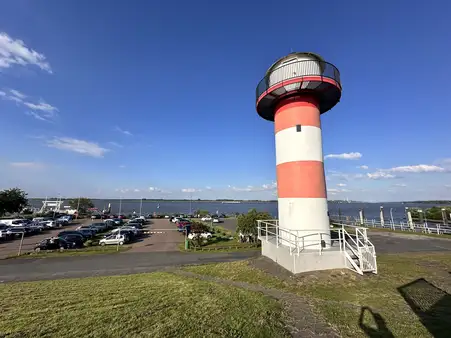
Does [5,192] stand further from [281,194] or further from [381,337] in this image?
[381,337]

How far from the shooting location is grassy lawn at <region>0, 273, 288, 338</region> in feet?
16.8

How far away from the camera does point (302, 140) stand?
12.2 meters

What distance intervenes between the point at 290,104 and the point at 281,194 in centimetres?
518

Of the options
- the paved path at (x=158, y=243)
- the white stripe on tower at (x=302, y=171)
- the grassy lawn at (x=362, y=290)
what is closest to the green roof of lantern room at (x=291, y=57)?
the white stripe on tower at (x=302, y=171)

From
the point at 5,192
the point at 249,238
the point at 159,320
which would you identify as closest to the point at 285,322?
the point at 159,320

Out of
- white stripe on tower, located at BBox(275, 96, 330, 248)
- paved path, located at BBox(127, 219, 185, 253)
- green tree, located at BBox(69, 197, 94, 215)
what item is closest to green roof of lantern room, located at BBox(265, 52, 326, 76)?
white stripe on tower, located at BBox(275, 96, 330, 248)

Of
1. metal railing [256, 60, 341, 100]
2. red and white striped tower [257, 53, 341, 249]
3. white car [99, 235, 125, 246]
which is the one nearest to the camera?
red and white striped tower [257, 53, 341, 249]

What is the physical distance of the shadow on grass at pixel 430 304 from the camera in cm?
575

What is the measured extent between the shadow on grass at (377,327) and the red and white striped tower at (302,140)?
15.6 feet

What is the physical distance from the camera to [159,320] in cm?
560

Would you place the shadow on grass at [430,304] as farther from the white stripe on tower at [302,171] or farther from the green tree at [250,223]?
the green tree at [250,223]

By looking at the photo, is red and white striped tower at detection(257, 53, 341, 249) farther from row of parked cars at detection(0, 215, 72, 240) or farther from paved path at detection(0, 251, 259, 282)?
row of parked cars at detection(0, 215, 72, 240)

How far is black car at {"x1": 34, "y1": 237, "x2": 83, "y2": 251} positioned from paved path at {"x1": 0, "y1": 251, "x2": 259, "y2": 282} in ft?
14.5

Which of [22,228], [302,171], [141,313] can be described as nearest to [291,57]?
[302,171]
